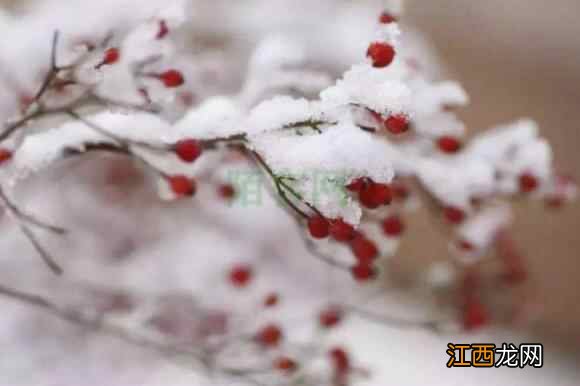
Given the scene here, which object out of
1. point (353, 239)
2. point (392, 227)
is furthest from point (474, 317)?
point (353, 239)

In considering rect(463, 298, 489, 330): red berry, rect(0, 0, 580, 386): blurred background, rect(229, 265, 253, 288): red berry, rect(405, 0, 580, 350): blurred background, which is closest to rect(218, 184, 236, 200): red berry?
rect(229, 265, 253, 288): red berry

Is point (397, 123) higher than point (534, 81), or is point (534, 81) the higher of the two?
point (534, 81)

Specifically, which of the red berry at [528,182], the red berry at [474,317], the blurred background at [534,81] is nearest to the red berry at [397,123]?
the red berry at [528,182]

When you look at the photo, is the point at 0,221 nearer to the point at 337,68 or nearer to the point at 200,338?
the point at 200,338

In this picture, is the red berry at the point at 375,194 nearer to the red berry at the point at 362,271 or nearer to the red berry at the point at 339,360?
the red berry at the point at 362,271

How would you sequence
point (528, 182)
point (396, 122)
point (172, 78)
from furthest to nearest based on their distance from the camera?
point (528, 182)
point (172, 78)
point (396, 122)

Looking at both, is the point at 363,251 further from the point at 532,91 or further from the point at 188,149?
the point at 532,91

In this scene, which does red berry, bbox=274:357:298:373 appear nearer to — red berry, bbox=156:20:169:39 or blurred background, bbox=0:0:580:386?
red berry, bbox=156:20:169:39
